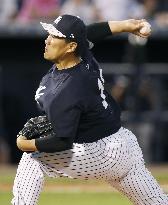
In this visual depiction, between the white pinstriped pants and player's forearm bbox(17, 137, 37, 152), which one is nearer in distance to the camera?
player's forearm bbox(17, 137, 37, 152)

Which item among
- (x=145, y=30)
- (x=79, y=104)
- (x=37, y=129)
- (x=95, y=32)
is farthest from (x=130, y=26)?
(x=37, y=129)

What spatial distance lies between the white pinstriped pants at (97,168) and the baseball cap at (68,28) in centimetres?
74

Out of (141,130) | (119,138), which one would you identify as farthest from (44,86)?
(141,130)

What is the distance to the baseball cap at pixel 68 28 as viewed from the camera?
17.4ft

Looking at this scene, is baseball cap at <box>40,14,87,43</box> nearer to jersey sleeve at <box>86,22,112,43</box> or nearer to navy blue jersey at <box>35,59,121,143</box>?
navy blue jersey at <box>35,59,121,143</box>

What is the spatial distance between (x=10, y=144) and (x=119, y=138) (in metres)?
7.11

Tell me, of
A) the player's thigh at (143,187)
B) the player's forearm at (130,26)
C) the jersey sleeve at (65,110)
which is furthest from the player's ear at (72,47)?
the player's thigh at (143,187)

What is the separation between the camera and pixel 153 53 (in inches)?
507

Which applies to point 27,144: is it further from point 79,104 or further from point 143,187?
point 143,187

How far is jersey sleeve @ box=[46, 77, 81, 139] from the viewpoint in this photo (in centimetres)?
517

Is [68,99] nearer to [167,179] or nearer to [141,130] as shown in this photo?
[167,179]

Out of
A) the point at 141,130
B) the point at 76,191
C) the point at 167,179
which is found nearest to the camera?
the point at 76,191

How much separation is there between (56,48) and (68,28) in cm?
16

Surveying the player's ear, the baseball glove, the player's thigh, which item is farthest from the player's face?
the player's thigh
